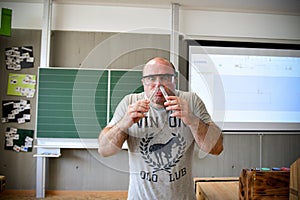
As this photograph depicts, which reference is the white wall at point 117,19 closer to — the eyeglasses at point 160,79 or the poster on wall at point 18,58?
the poster on wall at point 18,58

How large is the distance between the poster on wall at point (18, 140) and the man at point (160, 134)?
2.07 m

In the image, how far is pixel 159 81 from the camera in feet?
2.07

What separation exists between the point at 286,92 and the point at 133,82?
93.3 inches

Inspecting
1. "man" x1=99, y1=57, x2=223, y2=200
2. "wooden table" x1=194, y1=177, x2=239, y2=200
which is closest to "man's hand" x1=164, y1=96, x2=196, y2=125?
"man" x1=99, y1=57, x2=223, y2=200

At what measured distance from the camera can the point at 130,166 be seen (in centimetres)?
86

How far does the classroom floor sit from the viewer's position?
2.46 meters

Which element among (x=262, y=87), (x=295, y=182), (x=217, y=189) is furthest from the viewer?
(x=262, y=87)

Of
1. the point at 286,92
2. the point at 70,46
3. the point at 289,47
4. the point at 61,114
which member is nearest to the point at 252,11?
the point at 289,47

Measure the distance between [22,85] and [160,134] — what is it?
2.33 m

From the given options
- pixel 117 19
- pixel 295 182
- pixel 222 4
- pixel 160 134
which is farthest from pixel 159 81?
pixel 222 4

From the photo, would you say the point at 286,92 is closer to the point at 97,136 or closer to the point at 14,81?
the point at 97,136

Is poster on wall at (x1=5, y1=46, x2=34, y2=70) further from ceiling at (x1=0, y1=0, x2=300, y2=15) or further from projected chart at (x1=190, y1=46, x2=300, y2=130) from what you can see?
projected chart at (x1=190, y1=46, x2=300, y2=130)

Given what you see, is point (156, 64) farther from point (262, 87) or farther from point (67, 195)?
point (67, 195)

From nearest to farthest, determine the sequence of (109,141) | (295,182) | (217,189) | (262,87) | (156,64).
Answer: (295,182) < (156,64) < (109,141) < (217,189) < (262,87)
